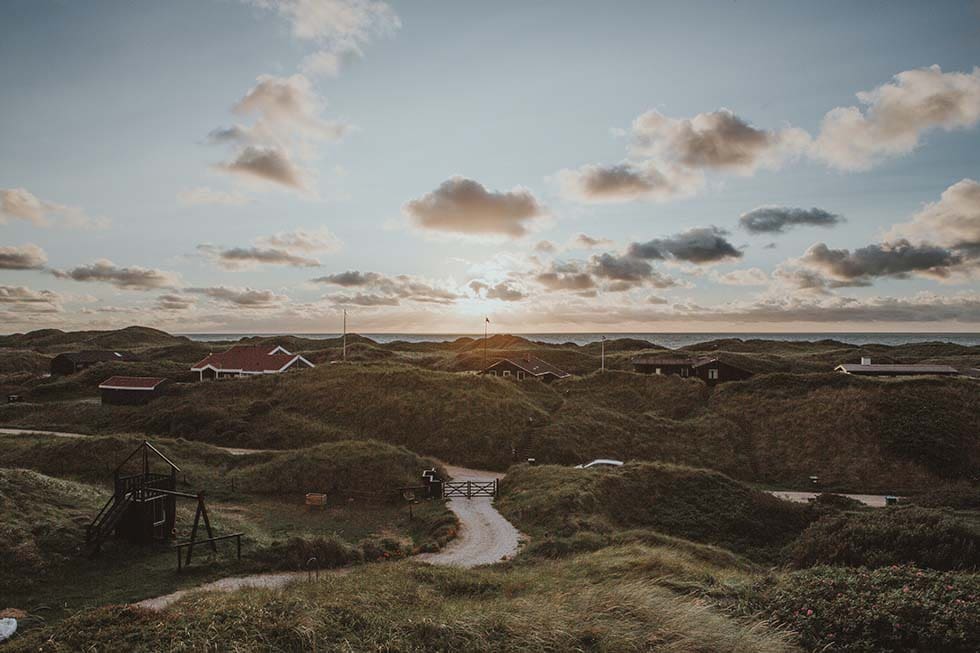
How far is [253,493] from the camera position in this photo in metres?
31.9

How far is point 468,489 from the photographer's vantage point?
32.9m

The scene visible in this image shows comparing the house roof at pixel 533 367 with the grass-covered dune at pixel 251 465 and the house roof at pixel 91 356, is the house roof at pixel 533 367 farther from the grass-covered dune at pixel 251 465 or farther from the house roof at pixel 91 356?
the house roof at pixel 91 356

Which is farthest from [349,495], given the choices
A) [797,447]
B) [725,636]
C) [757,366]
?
[757,366]

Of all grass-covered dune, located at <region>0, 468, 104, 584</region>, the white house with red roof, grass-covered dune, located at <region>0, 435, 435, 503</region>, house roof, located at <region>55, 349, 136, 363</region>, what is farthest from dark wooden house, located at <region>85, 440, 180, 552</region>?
house roof, located at <region>55, 349, 136, 363</region>

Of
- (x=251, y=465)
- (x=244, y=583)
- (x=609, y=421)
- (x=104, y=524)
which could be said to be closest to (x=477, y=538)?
(x=244, y=583)

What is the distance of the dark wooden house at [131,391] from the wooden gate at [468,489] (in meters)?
39.8

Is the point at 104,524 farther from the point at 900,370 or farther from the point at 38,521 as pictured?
the point at 900,370

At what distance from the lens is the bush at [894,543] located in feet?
60.1

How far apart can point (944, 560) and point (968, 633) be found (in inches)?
470

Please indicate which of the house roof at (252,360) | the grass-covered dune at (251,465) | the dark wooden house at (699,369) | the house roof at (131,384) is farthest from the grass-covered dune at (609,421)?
the grass-covered dune at (251,465)

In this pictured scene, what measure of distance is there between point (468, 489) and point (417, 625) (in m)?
23.8

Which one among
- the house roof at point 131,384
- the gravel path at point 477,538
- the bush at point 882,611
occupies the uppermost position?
the bush at point 882,611

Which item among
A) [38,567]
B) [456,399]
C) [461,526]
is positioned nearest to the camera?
[38,567]

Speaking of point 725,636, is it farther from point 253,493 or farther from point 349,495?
point 253,493
